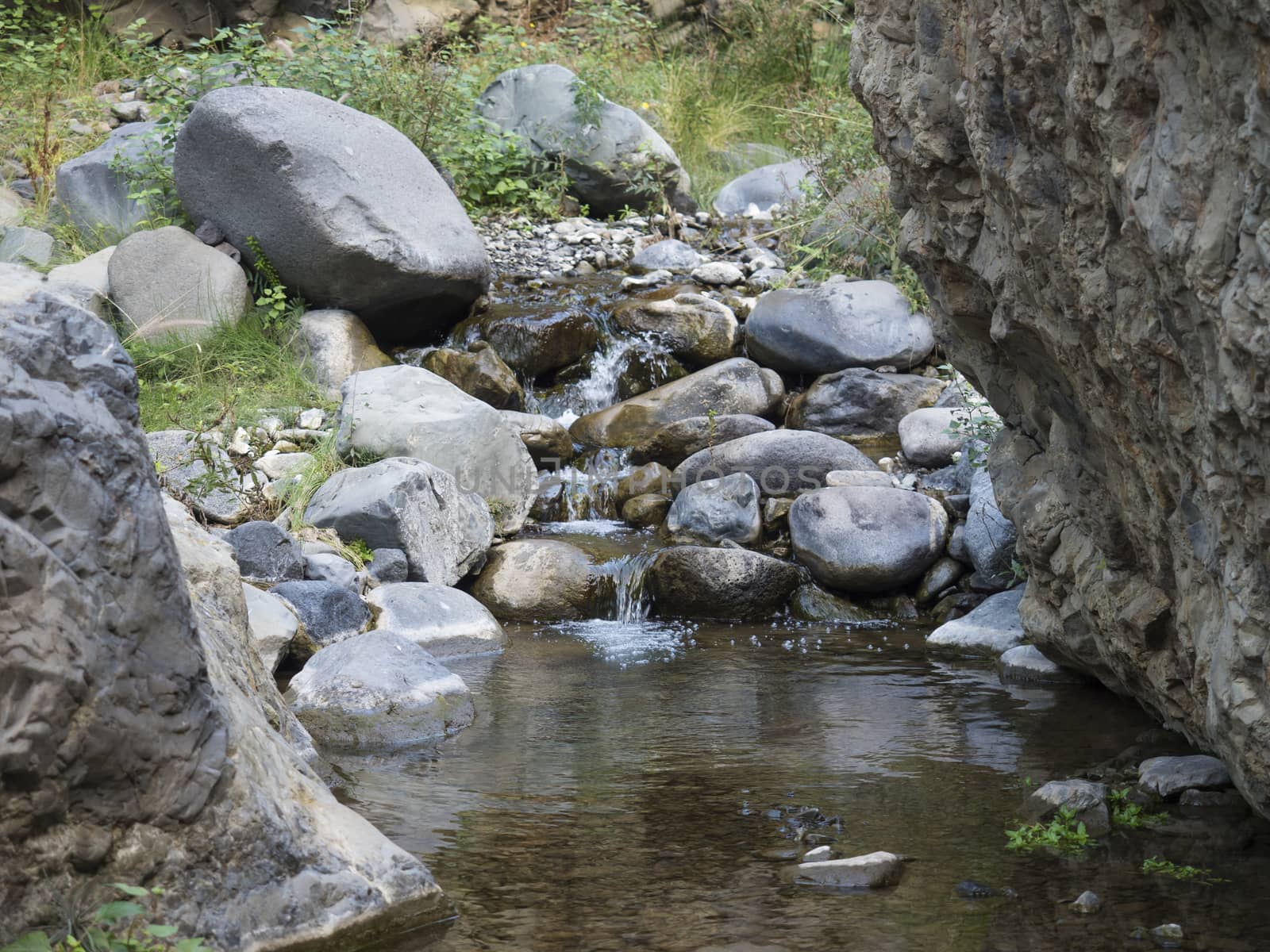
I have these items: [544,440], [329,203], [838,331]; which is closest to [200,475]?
[544,440]

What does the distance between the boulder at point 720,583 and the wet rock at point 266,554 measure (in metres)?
Result: 1.85

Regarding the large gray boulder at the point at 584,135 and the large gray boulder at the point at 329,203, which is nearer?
the large gray boulder at the point at 329,203

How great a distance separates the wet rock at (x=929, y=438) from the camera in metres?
7.74

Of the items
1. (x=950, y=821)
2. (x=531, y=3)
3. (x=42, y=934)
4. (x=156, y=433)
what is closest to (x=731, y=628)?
(x=950, y=821)

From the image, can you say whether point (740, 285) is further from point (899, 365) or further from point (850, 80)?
point (850, 80)

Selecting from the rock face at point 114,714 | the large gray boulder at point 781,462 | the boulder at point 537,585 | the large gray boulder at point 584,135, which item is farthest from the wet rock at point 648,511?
the rock face at point 114,714

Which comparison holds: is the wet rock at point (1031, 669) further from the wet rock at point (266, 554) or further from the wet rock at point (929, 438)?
the wet rock at point (266, 554)

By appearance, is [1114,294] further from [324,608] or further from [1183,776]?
[324,608]

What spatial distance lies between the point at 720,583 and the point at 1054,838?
3304 millimetres

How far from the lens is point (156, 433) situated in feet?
23.6

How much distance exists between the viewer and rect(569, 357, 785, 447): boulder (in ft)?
28.0

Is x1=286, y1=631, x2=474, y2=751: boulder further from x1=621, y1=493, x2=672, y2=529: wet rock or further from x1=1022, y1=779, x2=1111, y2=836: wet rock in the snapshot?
x1=621, y1=493, x2=672, y2=529: wet rock

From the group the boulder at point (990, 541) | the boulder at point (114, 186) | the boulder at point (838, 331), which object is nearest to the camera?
the boulder at point (990, 541)

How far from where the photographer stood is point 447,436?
7309 mm
